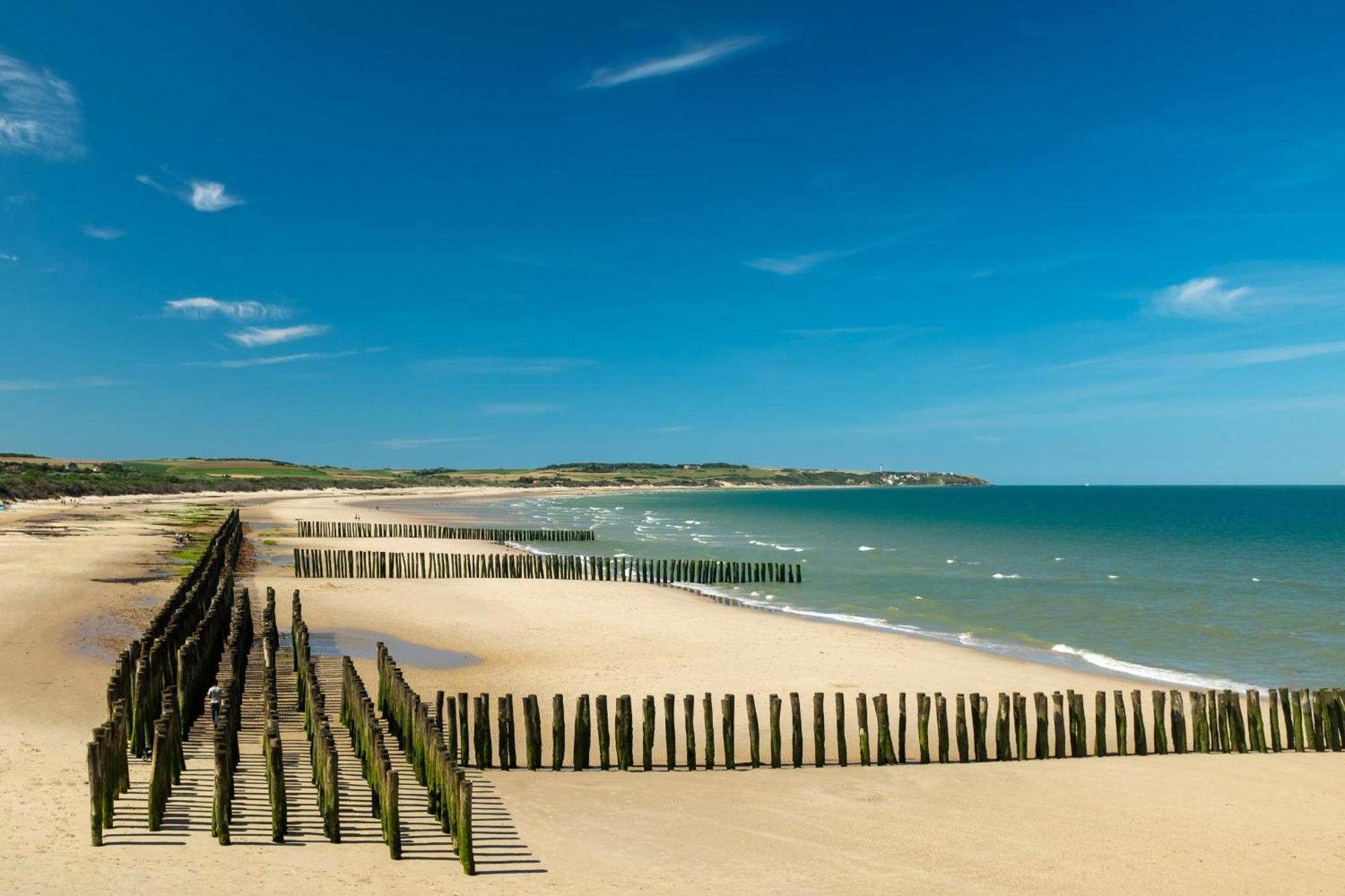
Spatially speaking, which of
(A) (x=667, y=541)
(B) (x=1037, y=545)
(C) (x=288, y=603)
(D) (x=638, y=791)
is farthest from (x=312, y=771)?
(B) (x=1037, y=545)

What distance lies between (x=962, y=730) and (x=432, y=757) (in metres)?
8.10

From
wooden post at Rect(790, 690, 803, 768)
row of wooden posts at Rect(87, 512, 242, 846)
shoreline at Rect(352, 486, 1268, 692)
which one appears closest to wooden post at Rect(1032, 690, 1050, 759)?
wooden post at Rect(790, 690, 803, 768)

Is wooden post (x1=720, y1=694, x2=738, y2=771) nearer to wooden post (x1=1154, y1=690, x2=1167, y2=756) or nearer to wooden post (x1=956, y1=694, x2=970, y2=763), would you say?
wooden post (x1=956, y1=694, x2=970, y2=763)

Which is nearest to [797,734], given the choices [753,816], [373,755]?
[753,816]

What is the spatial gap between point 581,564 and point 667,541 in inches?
1039

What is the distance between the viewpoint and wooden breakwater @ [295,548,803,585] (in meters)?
39.7

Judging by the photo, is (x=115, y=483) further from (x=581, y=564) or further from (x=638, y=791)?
(x=638, y=791)

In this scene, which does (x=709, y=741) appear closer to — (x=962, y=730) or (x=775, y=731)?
(x=775, y=731)

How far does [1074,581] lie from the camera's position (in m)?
44.6

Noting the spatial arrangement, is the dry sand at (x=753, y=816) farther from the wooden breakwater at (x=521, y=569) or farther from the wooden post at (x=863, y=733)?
the wooden breakwater at (x=521, y=569)

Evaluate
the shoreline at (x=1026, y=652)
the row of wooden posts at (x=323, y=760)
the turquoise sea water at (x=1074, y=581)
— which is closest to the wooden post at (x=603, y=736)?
the row of wooden posts at (x=323, y=760)

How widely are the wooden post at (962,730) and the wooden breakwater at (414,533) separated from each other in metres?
49.8

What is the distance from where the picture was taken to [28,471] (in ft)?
367

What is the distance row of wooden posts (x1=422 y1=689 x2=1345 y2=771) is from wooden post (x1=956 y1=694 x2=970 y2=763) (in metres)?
0.02
